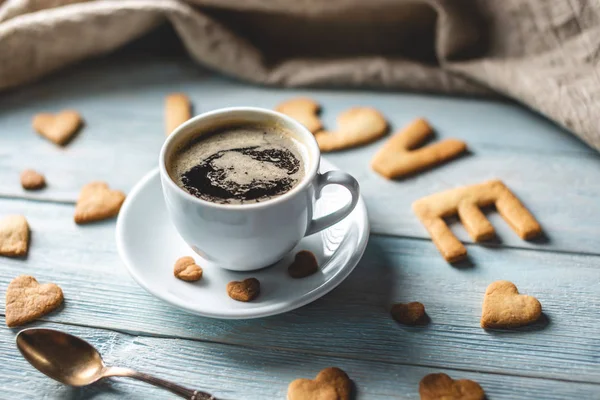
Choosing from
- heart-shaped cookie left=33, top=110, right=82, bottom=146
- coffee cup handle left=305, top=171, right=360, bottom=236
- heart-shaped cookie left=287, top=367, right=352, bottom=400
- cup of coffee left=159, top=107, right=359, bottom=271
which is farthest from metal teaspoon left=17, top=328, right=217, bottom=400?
heart-shaped cookie left=33, top=110, right=82, bottom=146

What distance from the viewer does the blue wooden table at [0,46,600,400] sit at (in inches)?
38.0

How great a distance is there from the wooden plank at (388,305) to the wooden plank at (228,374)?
2 centimetres

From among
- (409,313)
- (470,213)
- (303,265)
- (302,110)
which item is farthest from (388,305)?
(302,110)

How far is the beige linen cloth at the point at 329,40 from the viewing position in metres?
1.47

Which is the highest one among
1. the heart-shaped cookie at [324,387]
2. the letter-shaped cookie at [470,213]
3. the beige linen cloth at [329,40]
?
the beige linen cloth at [329,40]

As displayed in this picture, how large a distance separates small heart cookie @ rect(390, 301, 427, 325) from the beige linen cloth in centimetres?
62

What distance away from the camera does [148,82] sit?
162 cm

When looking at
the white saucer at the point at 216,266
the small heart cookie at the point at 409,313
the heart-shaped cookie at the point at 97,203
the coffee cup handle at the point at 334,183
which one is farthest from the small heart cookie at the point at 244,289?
the heart-shaped cookie at the point at 97,203

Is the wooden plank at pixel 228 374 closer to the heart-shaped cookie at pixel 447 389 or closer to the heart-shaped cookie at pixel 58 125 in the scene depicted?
the heart-shaped cookie at pixel 447 389

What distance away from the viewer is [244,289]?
1.01 m

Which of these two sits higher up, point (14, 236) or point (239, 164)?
point (239, 164)

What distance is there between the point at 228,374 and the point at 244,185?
0.97 ft

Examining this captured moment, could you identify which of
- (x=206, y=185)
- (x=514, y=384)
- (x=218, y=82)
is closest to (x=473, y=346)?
(x=514, y=384)

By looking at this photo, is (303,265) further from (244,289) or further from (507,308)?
(507,308)
